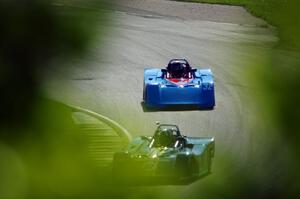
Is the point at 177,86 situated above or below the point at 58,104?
below

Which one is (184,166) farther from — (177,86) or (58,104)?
(177,86)

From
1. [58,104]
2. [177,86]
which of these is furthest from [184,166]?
[177,86]

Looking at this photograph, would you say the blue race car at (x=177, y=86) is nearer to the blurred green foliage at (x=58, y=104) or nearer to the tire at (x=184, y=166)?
the tire at (x=184, y=166)

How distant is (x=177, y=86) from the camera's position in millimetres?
Answer: 12883

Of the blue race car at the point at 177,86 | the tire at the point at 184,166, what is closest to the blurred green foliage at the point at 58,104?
the tire at the point at 184,166

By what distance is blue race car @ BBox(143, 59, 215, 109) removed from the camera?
40.0 ft

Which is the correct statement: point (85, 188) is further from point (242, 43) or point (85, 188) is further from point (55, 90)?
point (242, 43)

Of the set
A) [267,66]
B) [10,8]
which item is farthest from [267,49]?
[10,8]

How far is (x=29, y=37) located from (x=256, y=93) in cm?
23

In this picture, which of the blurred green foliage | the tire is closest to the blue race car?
the tire

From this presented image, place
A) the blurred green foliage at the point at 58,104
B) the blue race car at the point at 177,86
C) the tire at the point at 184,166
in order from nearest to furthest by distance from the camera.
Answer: the blurred green foliage at the point at 58,104 → the tire at the point at 184,166 → the blue race car at the point at 177,86

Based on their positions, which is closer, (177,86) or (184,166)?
(184,166)

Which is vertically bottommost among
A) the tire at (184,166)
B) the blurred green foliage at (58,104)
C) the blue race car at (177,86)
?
the blue race car at (177,86)

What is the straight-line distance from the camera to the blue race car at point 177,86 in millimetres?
12195
